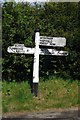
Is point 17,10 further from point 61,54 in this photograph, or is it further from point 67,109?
point 67,109

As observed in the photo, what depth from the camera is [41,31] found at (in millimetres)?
9508

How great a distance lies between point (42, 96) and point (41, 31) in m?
1.90

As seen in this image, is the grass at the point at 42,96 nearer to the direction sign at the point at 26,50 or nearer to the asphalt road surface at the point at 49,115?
the asphalt road surface at the point at 49,115

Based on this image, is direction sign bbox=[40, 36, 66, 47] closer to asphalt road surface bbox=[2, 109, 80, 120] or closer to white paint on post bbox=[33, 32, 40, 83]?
white paint on post bbox=[33, 32, 40, 83]

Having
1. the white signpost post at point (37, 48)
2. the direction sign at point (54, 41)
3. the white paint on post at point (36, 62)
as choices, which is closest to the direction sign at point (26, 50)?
the white signpost post at point (37, 48)

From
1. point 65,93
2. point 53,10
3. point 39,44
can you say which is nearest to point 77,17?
point 53,10

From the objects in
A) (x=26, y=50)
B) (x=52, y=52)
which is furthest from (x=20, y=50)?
(x=52, y=52)

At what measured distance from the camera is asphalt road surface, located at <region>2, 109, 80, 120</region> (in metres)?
7.18

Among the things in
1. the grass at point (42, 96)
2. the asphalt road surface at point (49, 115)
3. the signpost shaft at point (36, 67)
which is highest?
the signpost shaft at point (36, 67)

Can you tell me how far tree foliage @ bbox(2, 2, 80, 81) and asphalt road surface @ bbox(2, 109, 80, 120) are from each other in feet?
6.07

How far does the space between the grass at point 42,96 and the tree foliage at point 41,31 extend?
0.38 m

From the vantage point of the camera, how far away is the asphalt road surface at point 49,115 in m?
7.18

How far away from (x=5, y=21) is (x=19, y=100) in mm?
2204

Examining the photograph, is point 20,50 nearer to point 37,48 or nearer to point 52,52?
point 37,48
